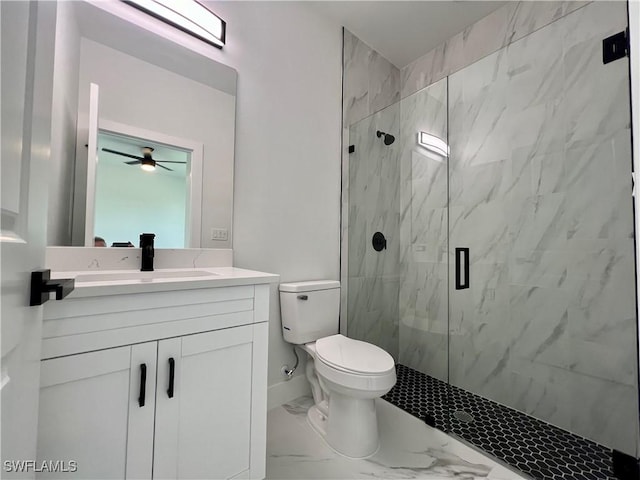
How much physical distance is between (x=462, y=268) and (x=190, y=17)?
2.21 meters

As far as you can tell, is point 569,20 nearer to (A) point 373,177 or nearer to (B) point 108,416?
(A) point 373,177

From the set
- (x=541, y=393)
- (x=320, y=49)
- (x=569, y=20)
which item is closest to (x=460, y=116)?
(x=569, y=20)

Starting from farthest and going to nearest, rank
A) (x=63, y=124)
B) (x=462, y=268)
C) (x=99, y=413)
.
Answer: (x=462, y=268) → (x=63, y=124) → (x=99, y=413)

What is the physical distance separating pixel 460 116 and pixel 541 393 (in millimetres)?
1841

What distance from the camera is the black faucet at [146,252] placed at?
1.27 meters

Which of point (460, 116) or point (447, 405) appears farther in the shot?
point (460, 116)

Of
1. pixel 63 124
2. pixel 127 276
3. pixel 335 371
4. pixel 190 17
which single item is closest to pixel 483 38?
pixel 190 17

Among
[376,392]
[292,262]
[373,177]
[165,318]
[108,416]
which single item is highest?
[373,177]

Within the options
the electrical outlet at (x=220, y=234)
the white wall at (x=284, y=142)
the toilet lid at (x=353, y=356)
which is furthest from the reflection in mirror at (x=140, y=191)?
the toilet lid at (x=353, y=356)

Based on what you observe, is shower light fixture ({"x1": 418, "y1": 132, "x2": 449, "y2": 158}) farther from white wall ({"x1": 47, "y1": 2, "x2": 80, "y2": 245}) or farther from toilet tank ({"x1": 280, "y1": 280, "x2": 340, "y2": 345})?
white wall ({"x1": 47, "y1": 2, "x2": 80, "y2": 245})

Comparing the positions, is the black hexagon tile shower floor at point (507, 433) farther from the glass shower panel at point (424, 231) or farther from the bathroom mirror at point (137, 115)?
the bathroom mirror at point (137, 115)

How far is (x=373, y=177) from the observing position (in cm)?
228

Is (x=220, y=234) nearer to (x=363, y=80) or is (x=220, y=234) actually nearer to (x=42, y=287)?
(x=42, y=287)

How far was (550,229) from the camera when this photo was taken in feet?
5.51
